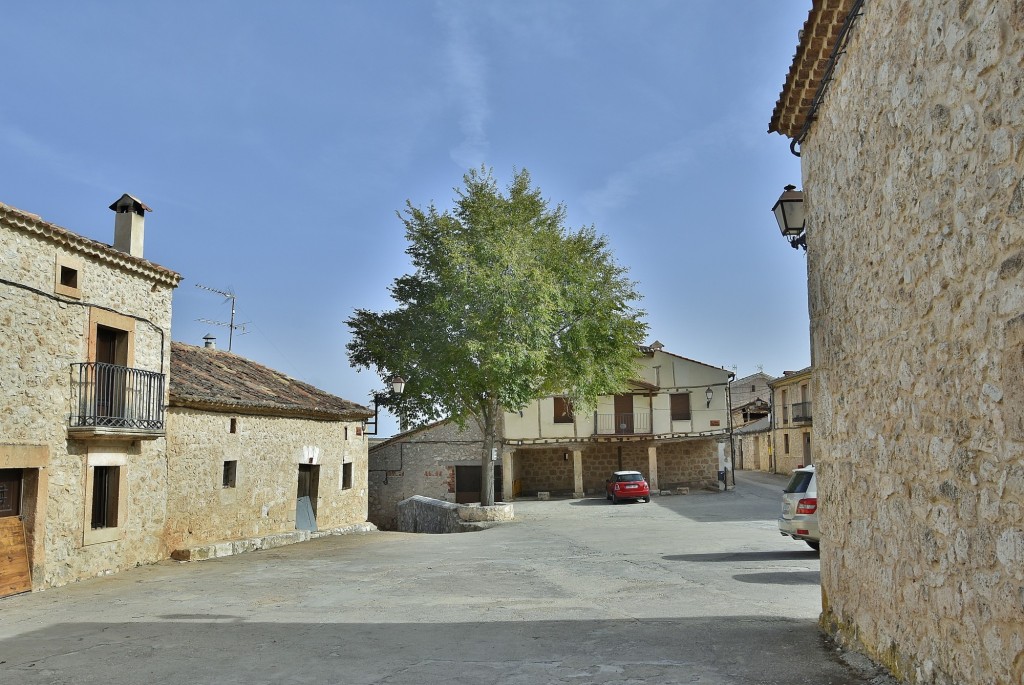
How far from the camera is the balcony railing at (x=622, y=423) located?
36.6 metres

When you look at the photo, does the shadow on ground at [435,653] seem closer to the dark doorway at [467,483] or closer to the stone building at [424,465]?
the stone building at [424,465]

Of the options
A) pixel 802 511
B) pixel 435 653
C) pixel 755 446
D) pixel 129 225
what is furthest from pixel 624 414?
pixel 435 653

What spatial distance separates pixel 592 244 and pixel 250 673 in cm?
2320

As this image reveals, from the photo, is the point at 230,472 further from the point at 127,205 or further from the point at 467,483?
the point at 467,483

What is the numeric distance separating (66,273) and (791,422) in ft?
130

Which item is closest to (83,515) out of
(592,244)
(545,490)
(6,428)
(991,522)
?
(6,428)

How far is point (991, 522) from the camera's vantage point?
12.6 feet

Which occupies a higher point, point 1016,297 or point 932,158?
point 932,158

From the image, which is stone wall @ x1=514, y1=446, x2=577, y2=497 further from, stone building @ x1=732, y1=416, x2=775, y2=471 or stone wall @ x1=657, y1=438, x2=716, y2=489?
stone building @ x1=732, y1=416, x2=775, y2=471

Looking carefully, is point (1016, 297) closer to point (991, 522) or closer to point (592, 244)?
point (991, 522)

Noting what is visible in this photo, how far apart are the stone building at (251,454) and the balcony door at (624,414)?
1534 centimetres

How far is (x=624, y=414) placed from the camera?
1451 inches

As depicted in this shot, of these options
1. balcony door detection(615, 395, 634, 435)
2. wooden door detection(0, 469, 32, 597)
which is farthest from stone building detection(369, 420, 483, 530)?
wooden door detection(0, 469, 32, 597)

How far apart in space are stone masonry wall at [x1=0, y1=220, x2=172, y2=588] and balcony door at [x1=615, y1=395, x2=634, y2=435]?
25.0 metres
